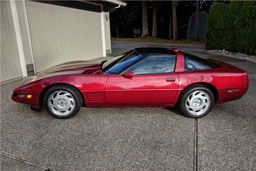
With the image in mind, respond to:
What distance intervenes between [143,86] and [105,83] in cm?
66

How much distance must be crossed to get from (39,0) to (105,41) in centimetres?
488

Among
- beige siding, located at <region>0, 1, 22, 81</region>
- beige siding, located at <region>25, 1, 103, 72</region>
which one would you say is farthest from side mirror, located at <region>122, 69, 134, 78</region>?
beige siding, located at <region>25, 1, 103, 72</region>

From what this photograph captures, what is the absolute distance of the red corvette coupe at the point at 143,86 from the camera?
3.44 meters

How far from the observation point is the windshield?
3551mm

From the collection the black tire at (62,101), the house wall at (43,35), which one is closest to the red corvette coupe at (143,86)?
the black tire at (62,101)

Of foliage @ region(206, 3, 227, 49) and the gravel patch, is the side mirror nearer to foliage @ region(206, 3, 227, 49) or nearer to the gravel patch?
the gravel patch

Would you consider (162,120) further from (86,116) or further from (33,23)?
(33,23)

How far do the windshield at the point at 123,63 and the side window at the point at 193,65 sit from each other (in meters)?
0.83

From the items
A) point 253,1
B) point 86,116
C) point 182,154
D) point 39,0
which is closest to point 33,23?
point 39,0

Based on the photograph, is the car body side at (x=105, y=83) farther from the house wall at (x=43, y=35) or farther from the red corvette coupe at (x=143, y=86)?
the house wall at (x=43, y=35)

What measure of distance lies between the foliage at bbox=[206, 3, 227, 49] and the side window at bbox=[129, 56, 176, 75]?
10466 millimetres

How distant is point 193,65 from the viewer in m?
3.64

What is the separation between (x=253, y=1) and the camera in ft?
32.6

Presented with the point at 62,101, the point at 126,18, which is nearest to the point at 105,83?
the point at 62,101
